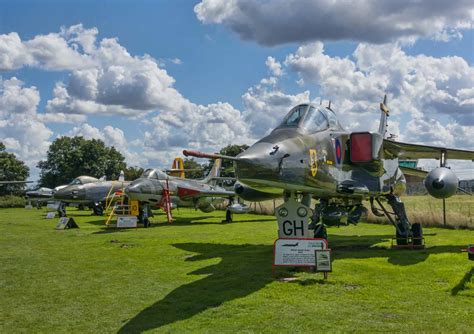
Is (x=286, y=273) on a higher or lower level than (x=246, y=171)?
lower

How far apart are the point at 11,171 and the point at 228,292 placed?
8317 centimetres

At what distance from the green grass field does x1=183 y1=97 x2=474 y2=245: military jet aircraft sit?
1.21m

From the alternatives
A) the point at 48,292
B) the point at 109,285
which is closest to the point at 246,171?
the point at 109,285

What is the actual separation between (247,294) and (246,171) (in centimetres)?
194

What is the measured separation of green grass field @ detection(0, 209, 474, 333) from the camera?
5.59m

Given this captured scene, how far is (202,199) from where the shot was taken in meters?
25.8

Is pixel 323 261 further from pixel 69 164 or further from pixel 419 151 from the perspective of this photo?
pixel 69 164

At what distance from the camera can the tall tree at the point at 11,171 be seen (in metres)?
78.8

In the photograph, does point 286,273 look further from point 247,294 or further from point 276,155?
point 276,155

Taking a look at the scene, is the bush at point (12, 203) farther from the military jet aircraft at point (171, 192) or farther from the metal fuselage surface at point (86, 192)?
the military jet aircraft at point (171, 192)

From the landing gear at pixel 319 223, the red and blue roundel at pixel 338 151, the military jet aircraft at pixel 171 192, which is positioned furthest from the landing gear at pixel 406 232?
the military jet aircraft at pixel 171 192

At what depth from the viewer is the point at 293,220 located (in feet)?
28.6

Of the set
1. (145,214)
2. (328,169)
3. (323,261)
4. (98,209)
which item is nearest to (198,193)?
(145,214)

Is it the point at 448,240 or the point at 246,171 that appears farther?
the point at 448,240
